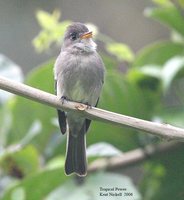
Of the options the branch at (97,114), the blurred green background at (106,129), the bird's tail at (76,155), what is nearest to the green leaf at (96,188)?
the blurred green background at (106,129)

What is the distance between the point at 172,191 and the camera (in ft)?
12.0

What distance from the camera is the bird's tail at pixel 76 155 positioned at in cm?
326

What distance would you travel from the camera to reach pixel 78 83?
3.41 m

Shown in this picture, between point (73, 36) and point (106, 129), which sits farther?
point (106, 129)

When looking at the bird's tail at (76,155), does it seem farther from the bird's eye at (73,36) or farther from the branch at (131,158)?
the bird's eye at (73,36)

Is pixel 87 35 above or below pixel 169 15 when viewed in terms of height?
below

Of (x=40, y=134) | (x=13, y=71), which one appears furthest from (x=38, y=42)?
(x=40, y=134)

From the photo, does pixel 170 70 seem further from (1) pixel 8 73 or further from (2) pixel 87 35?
(1) pixel 8 73

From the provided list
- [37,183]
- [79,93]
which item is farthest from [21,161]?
[79,93]

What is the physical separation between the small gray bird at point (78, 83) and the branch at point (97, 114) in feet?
1.91

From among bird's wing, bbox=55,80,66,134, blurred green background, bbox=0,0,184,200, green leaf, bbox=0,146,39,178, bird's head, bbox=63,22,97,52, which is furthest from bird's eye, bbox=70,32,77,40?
green leaf, bbox=0,146,39,178

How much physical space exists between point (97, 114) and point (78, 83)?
2.46ft

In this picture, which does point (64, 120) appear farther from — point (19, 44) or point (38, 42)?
point (19, 44)

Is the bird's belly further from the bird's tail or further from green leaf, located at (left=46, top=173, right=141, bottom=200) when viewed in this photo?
green leaf, located at (left=46, top=173, right=141, bottom=200)
